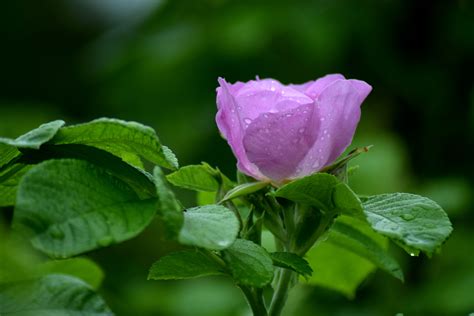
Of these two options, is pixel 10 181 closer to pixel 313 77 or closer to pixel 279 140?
pixel 279 140

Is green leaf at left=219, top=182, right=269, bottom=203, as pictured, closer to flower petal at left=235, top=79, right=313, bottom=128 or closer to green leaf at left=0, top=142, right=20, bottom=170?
flower petal at left=235, top=79, right=313, bottom=128

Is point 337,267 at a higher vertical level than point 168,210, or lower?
lower

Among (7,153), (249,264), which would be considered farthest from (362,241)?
(7,153)

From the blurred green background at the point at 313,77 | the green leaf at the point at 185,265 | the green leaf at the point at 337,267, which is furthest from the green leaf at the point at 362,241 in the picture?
the blurred green background at the point at 313,77

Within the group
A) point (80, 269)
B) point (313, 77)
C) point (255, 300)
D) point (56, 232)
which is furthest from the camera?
point (313, 77)

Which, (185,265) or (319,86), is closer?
(185,265)

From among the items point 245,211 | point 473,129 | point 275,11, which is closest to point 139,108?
point 275,11
